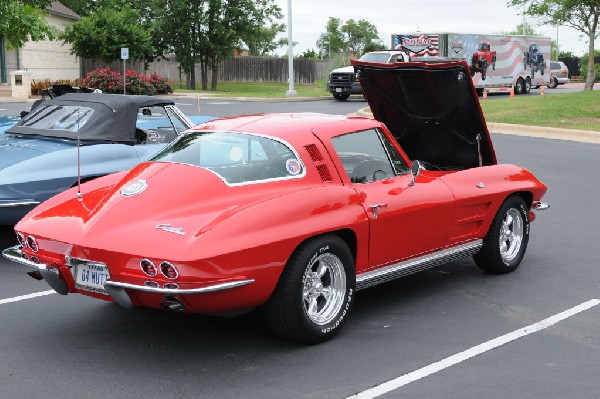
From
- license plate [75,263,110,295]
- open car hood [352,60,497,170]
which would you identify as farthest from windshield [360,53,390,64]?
license plate [75,263,110,295]

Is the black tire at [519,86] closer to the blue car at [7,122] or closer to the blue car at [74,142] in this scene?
the blue car at [7,122]

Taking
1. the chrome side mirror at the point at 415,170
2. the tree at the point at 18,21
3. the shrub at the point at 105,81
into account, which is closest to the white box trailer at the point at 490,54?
the shrub at the point at 105,81

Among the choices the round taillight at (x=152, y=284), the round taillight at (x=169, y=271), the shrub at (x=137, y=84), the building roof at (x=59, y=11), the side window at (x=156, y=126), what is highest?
the building roof at (x=59, y=11)

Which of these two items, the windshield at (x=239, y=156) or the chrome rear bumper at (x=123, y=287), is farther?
the windshield at (x=239, y=156)

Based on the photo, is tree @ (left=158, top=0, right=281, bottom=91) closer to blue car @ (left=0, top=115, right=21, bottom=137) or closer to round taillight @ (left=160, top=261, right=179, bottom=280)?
blue car @ (left=0, top=115, right=21, bottom=137)

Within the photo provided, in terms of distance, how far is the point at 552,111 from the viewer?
24750 mm

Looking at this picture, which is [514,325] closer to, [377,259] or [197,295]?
[377,259]

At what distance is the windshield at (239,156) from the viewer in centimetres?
572

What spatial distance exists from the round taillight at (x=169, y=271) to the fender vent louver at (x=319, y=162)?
147 cm

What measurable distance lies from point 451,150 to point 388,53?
91.2 ft

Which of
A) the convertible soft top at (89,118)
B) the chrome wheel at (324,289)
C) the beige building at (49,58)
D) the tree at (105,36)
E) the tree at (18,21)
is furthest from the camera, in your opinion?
the tree at (105,36)

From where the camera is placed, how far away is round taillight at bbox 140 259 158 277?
486 centimetres

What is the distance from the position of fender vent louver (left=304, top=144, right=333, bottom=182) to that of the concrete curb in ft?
49.8

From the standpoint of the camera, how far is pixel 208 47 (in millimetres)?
50688
